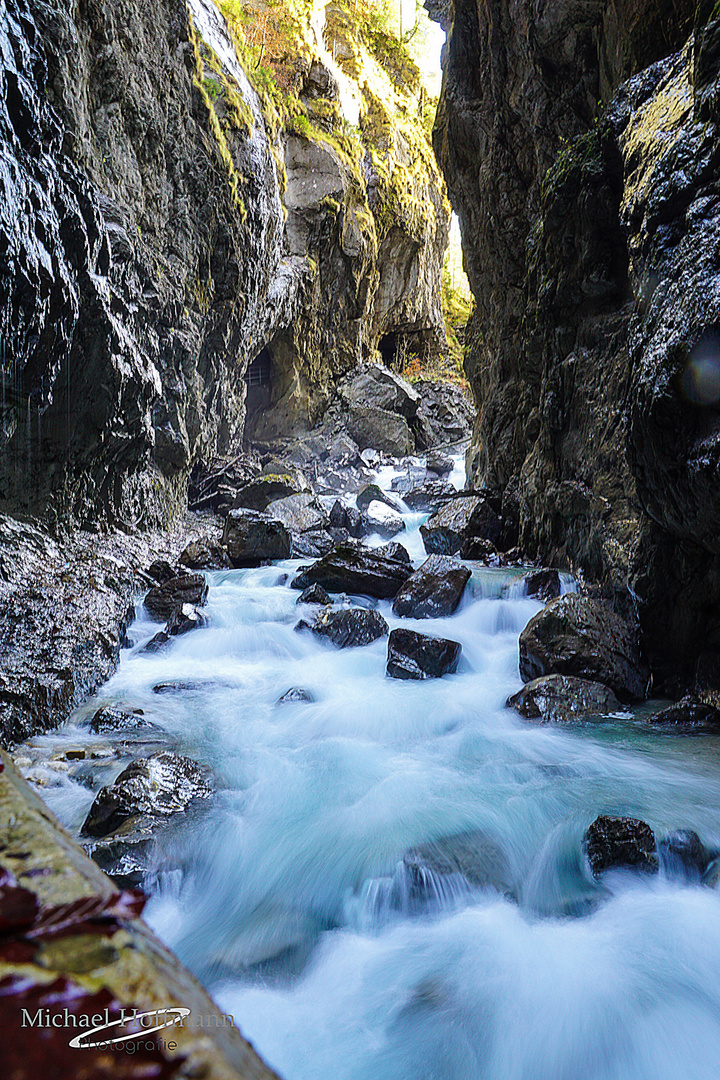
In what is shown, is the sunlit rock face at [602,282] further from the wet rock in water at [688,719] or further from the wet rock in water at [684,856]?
the wet rock in water at [684,856]

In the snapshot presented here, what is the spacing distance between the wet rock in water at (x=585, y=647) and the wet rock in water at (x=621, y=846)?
7.23ft

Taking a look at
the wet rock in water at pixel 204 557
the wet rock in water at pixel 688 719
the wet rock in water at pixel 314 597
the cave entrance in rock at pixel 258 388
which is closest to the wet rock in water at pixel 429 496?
the wet rock in water at pixel 204 557

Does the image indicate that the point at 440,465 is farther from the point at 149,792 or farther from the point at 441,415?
the point at 149,792

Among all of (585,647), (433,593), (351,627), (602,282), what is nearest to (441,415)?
(602,282)

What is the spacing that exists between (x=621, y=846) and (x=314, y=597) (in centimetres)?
580

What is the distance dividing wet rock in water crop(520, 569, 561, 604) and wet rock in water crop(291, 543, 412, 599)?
2.00m

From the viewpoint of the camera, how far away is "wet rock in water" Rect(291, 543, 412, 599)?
8930mm

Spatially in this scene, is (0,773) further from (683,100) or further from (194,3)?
(194,3)

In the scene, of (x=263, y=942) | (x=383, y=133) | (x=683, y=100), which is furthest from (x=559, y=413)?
(x=383, y=133)

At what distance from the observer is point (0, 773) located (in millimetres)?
767

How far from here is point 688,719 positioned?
4.63 m

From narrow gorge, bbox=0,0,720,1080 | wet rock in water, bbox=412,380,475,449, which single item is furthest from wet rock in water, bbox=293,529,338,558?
wet rock in water, bbox=412,380,475,449

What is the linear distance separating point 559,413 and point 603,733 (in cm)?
499

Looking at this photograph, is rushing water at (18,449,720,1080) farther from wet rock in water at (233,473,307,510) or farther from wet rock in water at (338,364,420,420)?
wet rock in water at (338,364,420,420)
